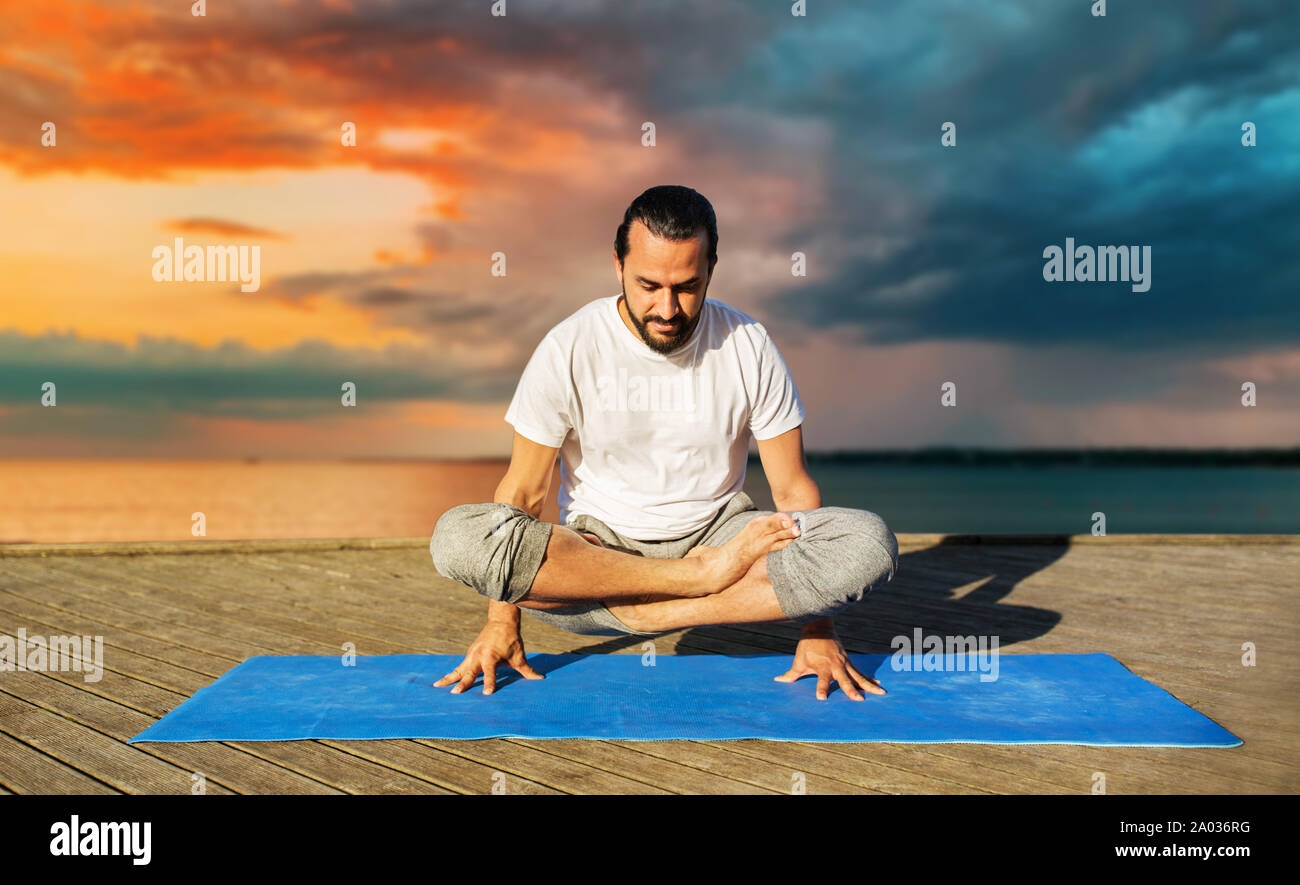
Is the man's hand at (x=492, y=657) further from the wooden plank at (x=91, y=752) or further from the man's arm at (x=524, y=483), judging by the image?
the wooden plank at (x=91, y=752)

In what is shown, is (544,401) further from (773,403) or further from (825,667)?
(825,667)

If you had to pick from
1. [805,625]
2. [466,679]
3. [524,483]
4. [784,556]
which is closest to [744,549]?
[784,556]

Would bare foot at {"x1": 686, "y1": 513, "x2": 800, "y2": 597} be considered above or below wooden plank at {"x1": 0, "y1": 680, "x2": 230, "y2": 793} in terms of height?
above

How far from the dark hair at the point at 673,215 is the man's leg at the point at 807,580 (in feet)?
2.73

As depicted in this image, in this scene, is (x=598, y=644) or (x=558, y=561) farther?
(x=598, y=644)

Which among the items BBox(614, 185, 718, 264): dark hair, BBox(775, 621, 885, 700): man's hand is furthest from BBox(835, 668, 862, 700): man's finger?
BBox(614, 185, 718, 264): dark hair

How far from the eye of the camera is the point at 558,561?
2334 millimetres

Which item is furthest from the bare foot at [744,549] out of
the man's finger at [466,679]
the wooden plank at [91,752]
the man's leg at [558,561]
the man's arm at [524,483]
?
the wooden plank at [91,752]

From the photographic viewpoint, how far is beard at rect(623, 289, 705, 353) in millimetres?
2553

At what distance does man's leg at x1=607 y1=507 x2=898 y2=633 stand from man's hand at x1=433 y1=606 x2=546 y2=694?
32cm

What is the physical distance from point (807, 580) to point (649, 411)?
72 centimetres

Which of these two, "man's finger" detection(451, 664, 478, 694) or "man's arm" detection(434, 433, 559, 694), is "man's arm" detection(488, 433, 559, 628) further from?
"man's finger" detection(451, 664, 478, 694)

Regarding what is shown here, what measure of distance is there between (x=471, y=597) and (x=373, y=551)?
4.65 ft
